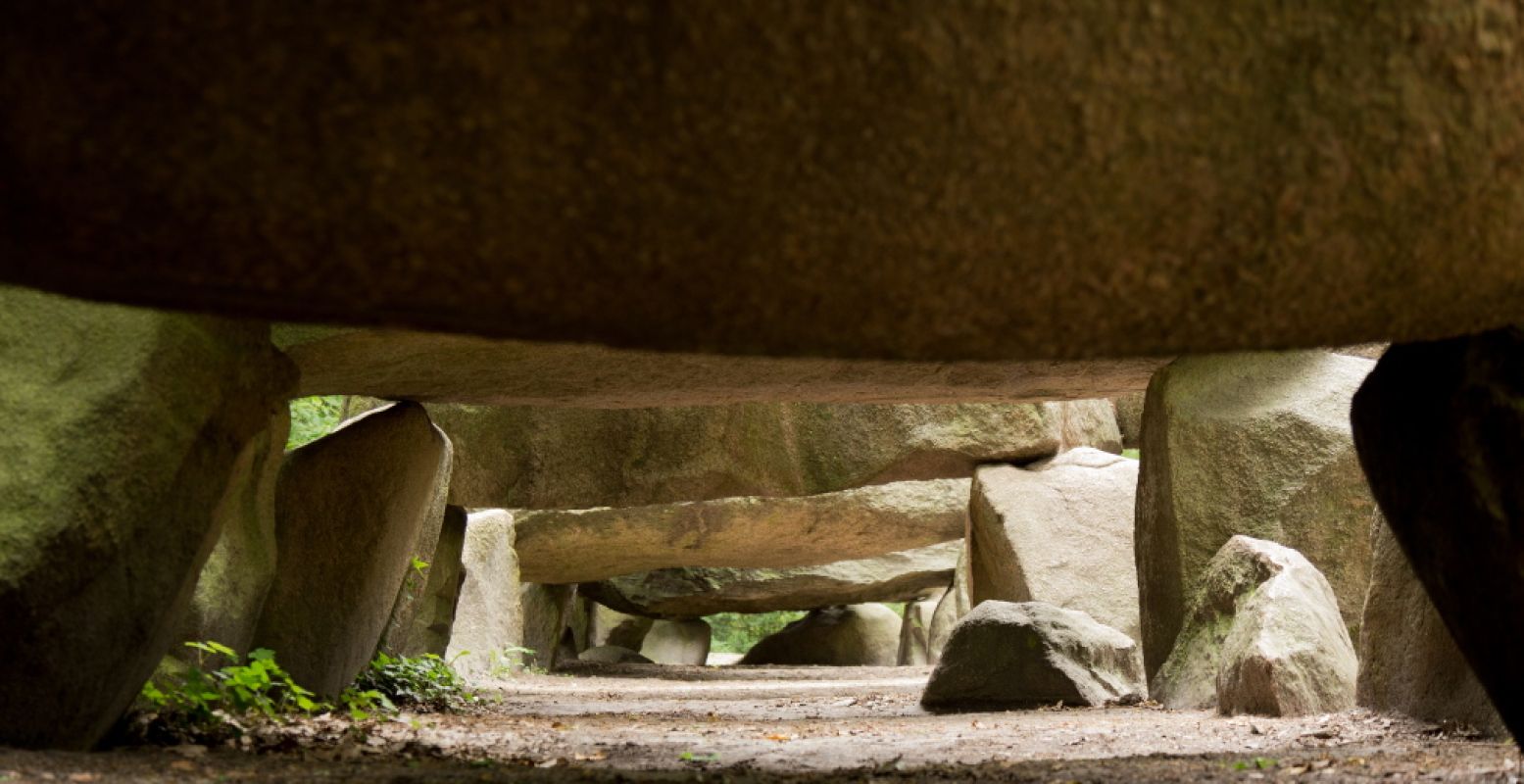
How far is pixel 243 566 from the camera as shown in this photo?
438 cm

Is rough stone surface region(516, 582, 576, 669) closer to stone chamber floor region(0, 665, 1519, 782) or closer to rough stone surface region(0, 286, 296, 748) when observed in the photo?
stone chamber floor region(0, 665, 1519, 782)

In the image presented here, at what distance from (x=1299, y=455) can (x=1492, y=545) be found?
11.9ft

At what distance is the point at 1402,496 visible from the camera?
2.46 m

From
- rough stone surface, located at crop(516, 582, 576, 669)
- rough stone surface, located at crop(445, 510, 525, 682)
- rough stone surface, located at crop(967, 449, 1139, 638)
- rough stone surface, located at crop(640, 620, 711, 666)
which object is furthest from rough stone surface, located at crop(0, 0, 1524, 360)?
rough stone surface, located at crop(640, 620, 711, 666)

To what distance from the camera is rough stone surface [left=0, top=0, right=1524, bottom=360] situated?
1.44m

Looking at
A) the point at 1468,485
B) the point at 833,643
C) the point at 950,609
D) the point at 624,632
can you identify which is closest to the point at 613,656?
the point at 624,632

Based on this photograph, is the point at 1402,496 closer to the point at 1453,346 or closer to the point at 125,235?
the point at 1453,346

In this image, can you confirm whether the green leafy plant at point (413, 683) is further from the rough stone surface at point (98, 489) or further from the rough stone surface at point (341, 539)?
the rough stone surface at point (98, 489)

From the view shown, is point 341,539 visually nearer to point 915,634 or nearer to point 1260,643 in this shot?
point 1260,643

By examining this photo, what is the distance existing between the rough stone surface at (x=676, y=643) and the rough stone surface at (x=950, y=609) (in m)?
3.88

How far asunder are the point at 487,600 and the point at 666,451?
3.02 metres

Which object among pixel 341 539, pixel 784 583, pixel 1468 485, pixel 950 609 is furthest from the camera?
pixel 784 583

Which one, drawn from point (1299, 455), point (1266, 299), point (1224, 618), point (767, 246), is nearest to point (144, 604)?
point (767, 246)

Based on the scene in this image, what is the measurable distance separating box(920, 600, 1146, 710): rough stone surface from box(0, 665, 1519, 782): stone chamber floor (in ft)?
0.51
